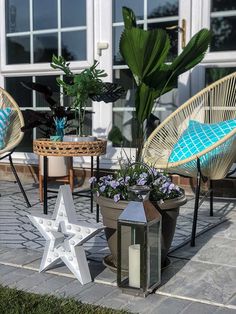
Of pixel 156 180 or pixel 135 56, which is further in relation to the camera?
pixel 135 56

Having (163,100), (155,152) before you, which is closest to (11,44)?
(163,100)

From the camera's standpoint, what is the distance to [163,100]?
4703mm

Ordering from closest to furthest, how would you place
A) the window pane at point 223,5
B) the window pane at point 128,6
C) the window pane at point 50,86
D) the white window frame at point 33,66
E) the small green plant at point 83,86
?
the small green plant at point 83,86
the window pane at point 223,5
the window pane at point 128,6
the white window frame at point 33,66
the window pane at point 50,86

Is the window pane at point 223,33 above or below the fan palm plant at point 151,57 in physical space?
above

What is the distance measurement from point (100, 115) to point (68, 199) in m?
2.60

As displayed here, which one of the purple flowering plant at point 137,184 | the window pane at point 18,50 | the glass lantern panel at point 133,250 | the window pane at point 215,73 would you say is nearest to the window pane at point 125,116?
the window pane at point 215,73

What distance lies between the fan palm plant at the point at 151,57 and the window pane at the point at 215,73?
639 millimetres

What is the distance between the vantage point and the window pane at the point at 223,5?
14.2ft

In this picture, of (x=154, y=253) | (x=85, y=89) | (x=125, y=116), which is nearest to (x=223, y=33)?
(x=125, y=116)

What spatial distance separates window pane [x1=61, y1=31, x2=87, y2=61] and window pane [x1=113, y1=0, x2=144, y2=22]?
15.2 inches

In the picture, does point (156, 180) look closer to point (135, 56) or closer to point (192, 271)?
point (192, 271)

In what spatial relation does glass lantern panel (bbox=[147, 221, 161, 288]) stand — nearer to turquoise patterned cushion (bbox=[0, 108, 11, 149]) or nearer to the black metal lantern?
the black metal lantern

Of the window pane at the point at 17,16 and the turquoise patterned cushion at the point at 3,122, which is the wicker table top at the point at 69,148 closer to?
the turquoise patterned cushion at the point at 3,122

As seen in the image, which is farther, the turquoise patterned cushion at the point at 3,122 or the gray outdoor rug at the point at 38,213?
the turquoise patterned cushion at the point at 3,122
